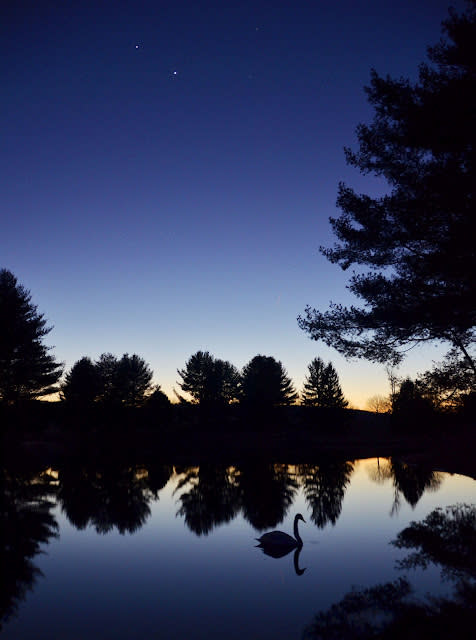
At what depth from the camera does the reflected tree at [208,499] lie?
17.9m

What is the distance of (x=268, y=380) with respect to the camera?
75.6 metres

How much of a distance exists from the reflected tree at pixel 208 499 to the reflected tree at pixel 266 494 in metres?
0.56

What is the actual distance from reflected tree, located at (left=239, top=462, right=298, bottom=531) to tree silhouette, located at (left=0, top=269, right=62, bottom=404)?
25.1 m

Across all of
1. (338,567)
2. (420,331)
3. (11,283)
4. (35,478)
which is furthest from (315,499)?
(11,283)

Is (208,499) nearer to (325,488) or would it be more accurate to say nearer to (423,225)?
(325,488)

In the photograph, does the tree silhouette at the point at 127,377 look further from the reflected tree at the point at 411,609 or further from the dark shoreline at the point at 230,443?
the reflected tree at the point at 411,609

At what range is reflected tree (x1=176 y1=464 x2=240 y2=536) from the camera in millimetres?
17931

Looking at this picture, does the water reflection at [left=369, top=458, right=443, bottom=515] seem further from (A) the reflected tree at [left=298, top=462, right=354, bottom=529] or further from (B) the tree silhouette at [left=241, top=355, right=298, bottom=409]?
(B) the tree silhouette at [left=241, top=355, right=298, bottom=409]

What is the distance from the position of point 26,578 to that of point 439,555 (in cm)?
1000

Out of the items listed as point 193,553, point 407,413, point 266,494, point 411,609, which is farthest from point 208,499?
point 407,413

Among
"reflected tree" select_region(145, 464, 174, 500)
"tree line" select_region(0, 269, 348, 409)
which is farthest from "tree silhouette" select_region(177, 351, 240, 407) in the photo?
"reflected tree" select_region(145, 464, 174, 500)

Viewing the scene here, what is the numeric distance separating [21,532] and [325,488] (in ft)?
51.0

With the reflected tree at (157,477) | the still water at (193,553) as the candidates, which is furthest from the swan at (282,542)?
the reflected tree at (157,477)

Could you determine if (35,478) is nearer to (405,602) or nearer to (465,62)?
(405,602)
